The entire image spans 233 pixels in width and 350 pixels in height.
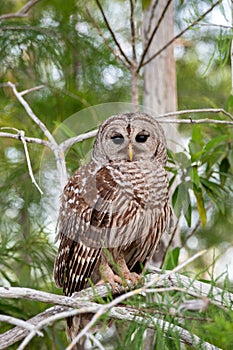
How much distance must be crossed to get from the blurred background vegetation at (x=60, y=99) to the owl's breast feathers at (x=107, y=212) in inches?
25.9

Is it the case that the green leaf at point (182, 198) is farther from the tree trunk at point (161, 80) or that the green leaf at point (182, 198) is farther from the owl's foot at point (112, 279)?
the owl's foot at point (112, 279)

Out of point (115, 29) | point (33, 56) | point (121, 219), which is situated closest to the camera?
point (121, 219)

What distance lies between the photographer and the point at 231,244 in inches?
178

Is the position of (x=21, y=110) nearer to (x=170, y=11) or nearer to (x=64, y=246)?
(x=170, y=11)


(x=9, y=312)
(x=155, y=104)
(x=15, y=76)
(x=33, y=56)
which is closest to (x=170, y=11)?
(x=155, y=104)

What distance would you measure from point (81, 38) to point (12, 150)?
2.44 ft

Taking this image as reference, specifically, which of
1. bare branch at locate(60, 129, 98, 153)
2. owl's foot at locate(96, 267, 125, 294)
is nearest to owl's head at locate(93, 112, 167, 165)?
bare branch at locate(60, 129, 98, 153)

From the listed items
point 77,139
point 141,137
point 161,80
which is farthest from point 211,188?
point 141,137

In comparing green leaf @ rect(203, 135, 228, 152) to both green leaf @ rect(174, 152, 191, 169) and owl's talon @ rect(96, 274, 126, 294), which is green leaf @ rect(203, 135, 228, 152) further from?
owl's talon @ rect(96, 274, 126, 294)

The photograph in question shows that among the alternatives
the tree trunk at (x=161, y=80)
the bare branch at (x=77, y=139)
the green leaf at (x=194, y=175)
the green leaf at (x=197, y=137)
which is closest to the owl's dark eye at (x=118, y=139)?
the bare branch at (x=77, y=139)

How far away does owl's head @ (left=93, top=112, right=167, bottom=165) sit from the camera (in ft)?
7.19

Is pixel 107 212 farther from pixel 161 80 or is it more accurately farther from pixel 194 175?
pixel 161 80

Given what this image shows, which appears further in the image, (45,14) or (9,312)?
(45,14)

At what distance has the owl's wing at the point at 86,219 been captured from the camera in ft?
7.25
